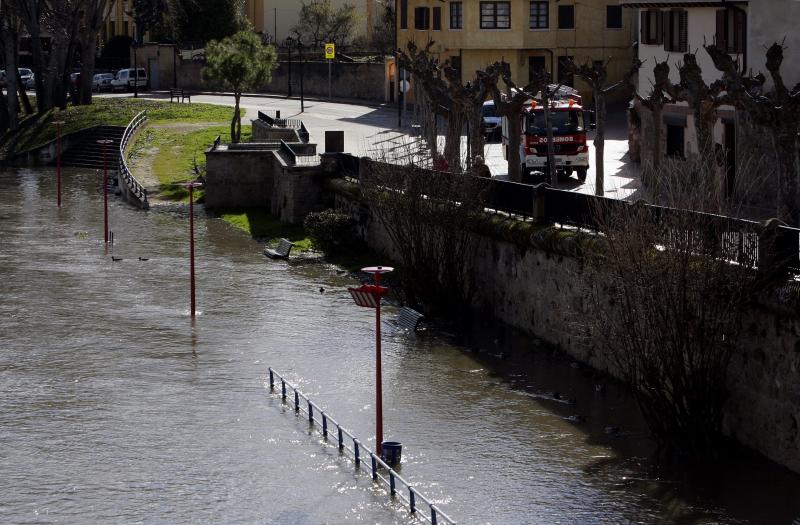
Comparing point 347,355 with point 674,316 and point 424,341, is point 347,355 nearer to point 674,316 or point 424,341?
point 424,341

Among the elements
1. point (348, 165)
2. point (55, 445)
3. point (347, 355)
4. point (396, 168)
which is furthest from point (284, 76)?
point (55, 445)

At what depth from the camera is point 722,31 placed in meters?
40.2

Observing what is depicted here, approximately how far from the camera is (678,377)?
24.1 meters

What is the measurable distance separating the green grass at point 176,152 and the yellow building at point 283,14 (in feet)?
127

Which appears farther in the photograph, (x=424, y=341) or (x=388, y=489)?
(x=424, y=341)

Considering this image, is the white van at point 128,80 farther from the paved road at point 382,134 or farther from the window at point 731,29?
the window at point 731,29

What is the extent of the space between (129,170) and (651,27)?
2542 cm

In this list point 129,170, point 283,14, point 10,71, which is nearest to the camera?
point 129,170

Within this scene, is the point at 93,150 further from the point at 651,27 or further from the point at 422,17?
the point at 651,27

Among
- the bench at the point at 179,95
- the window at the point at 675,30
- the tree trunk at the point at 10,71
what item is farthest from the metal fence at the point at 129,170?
the window at the point at 675,30

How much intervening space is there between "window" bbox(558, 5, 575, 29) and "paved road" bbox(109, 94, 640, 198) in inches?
291

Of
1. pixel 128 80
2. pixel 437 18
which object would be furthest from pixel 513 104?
pixel 128 80

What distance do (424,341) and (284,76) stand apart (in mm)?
58760

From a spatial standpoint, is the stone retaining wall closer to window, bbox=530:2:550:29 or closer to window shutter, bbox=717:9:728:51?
window shutter, bbox=717:9:728:51
